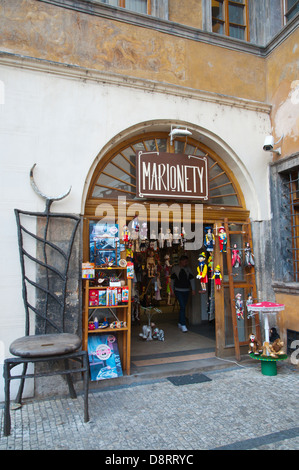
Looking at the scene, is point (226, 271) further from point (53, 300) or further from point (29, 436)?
point (29, 436)

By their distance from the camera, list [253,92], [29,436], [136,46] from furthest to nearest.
→ 1. [253,92]
2. [136,46]
3. [29,436]

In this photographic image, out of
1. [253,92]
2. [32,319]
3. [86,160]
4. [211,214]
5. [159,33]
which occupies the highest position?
[159,33]

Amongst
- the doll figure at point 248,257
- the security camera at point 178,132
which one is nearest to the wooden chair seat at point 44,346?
the doll figure at point 248,257

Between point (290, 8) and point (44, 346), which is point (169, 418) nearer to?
point (44, 346)

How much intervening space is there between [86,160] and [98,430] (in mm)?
3567

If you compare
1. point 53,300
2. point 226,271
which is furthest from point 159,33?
point 53,300

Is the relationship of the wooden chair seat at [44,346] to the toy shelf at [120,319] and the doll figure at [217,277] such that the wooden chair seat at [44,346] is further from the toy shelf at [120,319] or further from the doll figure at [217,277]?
the doll figure at [217,277]

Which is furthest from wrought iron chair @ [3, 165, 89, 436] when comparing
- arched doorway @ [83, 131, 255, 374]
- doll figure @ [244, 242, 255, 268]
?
doll figure @ [244, 242, 255, 268]

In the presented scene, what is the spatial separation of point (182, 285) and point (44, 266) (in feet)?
15.1

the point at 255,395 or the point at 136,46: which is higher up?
the point at 136,46

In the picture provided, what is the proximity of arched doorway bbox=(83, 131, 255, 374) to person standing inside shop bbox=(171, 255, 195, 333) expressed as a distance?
1.63 metres

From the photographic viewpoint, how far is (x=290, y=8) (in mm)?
6512

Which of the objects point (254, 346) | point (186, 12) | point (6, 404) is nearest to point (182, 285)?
point (254, 346)

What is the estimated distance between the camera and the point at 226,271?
6.11 meters
